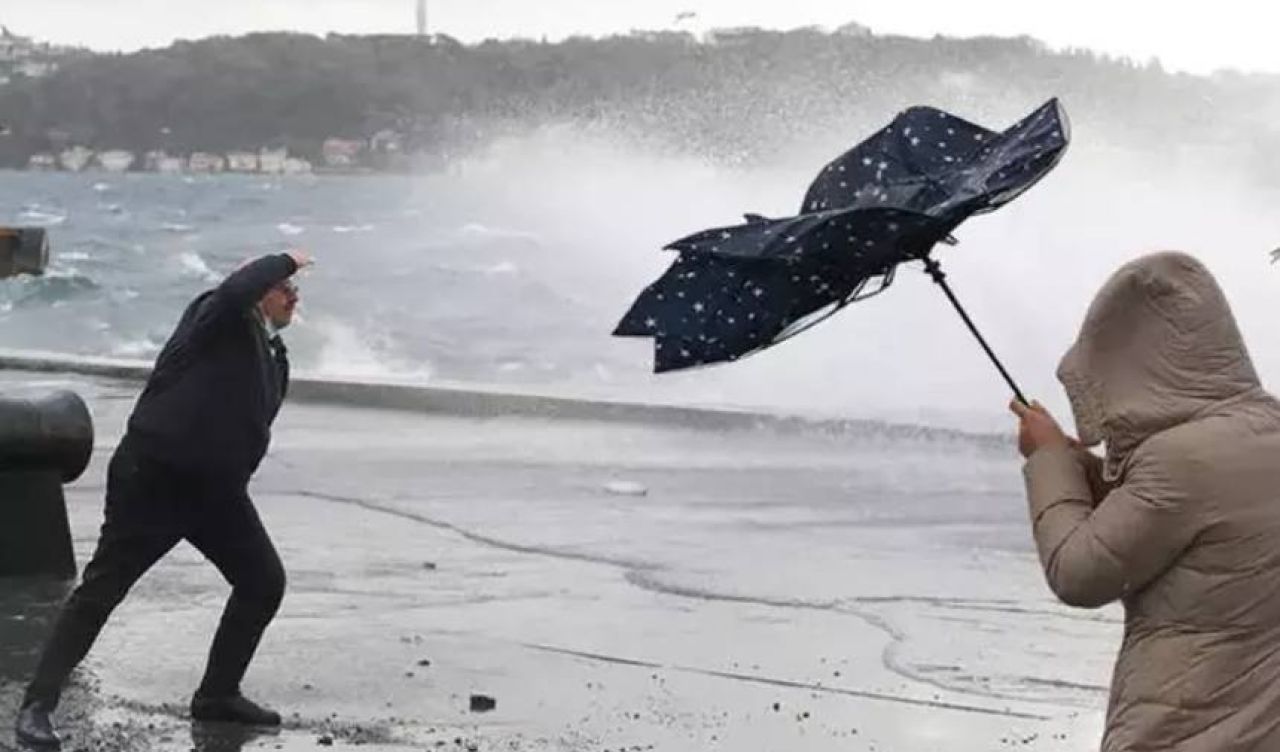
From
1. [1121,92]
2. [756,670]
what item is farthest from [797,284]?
[1121,92]

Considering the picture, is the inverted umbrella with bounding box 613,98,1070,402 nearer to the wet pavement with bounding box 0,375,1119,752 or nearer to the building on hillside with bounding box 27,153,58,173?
the wet pavement with bounding box 0,375,1119,752

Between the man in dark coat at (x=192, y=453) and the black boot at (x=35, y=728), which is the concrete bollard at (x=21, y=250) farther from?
the black boot at (x=35, y=728)

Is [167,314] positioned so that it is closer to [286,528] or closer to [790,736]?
[286,528]

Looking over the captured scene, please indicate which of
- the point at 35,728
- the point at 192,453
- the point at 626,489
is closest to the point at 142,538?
the point at 192,453

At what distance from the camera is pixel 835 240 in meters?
4.21

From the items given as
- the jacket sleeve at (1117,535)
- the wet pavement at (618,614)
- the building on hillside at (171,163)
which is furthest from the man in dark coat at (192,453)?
the building on hillside at (171,163)

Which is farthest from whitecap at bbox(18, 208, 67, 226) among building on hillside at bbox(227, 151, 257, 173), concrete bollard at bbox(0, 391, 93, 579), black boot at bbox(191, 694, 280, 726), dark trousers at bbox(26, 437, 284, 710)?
dark trousers at bbox(26, 437, 284, 710)

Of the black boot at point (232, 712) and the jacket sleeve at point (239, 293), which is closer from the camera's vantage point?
the jacket sleeve at point (239, 293)

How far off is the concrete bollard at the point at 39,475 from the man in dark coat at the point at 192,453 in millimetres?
2089

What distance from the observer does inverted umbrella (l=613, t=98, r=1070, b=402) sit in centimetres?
421

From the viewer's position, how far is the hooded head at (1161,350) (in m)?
3.67

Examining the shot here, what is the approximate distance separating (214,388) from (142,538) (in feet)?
1.60

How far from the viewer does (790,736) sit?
7023 millimetres

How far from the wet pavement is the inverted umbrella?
8.76 ft
